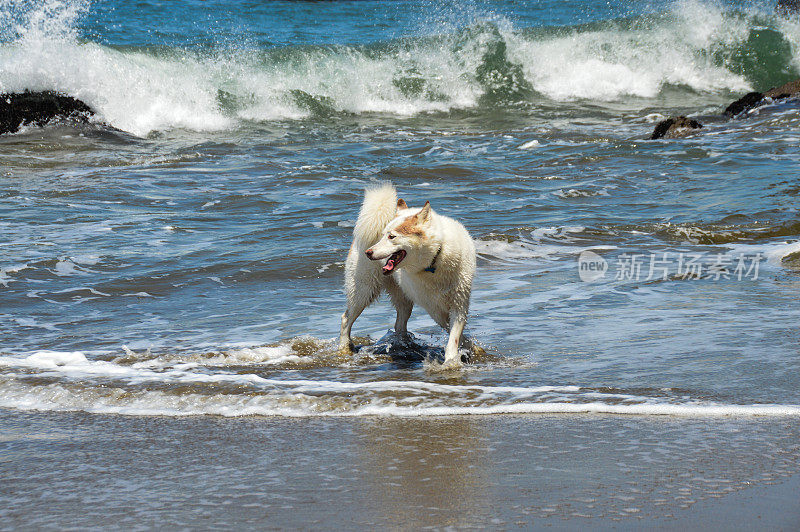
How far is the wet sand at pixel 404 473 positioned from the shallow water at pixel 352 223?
139 millimetres

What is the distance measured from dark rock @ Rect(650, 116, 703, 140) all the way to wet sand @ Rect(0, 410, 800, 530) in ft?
42.8

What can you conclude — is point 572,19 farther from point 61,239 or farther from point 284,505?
point 284,505

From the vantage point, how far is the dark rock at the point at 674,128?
1677 cm

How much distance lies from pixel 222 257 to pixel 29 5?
16690 millimetres

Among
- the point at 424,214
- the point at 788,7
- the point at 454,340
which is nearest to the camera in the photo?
the point at 424,214

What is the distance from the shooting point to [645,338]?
6.30m

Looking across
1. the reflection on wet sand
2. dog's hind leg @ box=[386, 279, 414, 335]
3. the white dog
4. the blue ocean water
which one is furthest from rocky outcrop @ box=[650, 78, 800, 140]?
the reflection on wet sand

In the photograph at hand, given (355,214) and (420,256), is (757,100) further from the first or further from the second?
(420,256)

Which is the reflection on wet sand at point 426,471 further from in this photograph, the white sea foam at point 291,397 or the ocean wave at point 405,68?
the ocean wave at point 405,68

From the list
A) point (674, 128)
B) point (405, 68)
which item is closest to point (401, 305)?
point (674, 128)

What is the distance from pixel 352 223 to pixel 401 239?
16.9ft

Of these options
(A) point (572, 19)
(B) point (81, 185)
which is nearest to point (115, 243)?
(B) point (81, 185)

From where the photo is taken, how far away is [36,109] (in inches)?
733

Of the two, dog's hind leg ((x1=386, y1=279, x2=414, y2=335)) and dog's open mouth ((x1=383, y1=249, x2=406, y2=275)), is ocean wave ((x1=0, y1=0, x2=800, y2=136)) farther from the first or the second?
dog's open mouth ((x1=383, y1=249, x2=406, y2=275))
